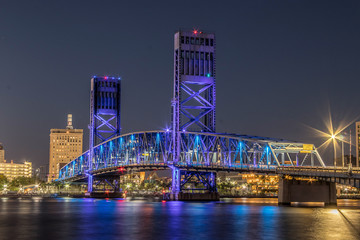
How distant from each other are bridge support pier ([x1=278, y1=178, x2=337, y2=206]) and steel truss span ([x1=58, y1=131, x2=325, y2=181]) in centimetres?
415

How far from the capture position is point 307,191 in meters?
93.9

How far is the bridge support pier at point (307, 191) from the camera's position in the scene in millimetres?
93938

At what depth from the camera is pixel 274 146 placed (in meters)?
104

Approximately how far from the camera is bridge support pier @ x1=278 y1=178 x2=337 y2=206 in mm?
93938

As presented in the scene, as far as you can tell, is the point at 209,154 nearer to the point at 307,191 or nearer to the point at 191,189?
the point at 191,189

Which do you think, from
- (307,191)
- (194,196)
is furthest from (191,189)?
(307,191)

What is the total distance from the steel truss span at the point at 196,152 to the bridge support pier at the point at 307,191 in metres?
4.15

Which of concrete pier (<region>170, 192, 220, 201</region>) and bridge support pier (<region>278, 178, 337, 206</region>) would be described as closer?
bridge support pier (<region>278, 178, 337, 206</region>)

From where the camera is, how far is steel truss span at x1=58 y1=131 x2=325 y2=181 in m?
103

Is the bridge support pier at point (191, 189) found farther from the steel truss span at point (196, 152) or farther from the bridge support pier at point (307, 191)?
the bridge support pier at point (307, 191)

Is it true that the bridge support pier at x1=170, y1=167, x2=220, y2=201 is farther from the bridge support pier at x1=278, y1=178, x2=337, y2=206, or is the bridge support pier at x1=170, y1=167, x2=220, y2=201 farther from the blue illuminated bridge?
the bridge support pier at x1=278, y1=178, x2=337, y2=206

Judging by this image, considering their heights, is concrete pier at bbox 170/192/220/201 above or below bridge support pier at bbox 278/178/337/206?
below

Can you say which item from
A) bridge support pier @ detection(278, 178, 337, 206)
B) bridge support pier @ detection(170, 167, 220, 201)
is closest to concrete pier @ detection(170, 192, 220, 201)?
bridge support pier @ detection(170, 167, 220, 201)

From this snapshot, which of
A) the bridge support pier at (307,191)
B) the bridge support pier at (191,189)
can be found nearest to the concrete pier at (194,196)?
the bridge support pier at (191,189)
